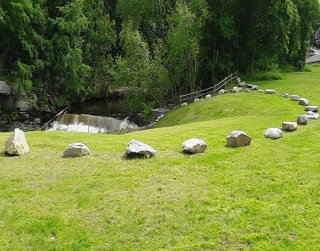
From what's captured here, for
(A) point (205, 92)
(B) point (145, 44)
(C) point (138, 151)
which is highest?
(B) point (145, 44)

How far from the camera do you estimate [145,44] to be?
34656 millimetres

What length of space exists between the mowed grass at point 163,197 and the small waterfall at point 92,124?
18283 millimetres

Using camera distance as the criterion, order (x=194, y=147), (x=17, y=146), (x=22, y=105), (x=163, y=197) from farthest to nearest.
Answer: (x=22, y=105) → (x=194, y=147) → (x=17, y=146) → (x=163, y=197)

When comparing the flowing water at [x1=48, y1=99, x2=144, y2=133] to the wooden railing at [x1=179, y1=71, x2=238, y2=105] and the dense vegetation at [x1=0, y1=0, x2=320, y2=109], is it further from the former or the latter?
the wooden railing at [x1=179, y1=71, x2=238, y2=105]

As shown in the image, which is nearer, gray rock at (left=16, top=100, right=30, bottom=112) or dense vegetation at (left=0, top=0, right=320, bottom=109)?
dense vegetation at (left=0, top=0, right=320, bottom=109)

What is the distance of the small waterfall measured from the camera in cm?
3275

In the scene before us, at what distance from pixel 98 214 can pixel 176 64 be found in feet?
88.5

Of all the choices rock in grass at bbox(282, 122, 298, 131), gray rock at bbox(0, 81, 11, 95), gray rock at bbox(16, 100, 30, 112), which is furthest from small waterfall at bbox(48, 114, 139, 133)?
rock in grass at bbox(282, 122, 298, 131)

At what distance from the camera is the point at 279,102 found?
24109 mm

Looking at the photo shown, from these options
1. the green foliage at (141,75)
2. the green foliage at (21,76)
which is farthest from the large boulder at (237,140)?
the green foliage at (21,76)

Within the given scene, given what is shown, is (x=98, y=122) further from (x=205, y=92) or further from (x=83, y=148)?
(x=83, y=148)

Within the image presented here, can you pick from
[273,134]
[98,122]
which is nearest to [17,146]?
[273,134]

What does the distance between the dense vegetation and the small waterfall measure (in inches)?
115

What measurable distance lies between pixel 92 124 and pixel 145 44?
8.78 meters
